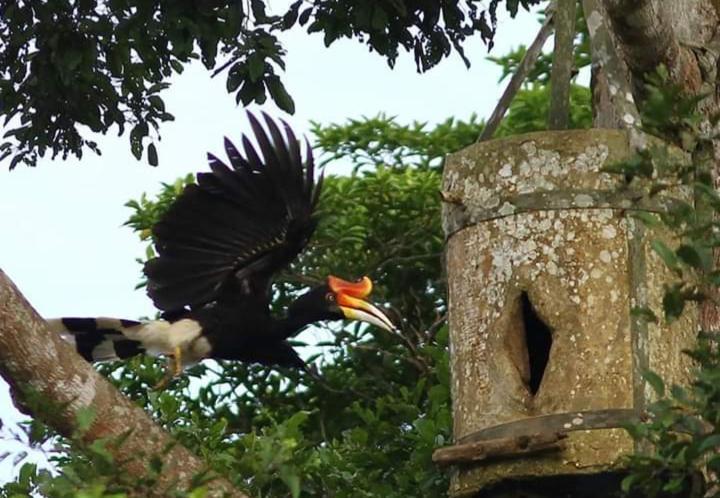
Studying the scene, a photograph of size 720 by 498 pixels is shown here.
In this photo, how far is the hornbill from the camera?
7.60m

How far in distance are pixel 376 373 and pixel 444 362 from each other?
330 cm

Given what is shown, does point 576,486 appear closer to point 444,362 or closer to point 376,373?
point 444,362

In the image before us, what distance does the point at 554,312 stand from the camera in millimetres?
5672

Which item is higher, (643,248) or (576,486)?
(643,248)

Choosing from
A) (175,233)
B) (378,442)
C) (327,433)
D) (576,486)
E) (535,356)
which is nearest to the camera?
(576,486)

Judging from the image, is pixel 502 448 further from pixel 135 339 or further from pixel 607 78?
pixel 135 339

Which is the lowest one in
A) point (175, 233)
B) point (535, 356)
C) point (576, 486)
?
point (576, 486)

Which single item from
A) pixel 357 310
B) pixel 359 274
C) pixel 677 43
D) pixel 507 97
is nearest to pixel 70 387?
pixel 507 97

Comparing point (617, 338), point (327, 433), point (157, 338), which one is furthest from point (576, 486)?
point (327, 433)

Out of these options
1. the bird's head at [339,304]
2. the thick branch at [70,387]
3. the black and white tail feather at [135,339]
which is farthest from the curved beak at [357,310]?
the thick branch at [70,387]

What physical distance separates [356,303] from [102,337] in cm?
111

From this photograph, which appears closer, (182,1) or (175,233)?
(182,1)

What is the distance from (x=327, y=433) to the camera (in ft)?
35.9

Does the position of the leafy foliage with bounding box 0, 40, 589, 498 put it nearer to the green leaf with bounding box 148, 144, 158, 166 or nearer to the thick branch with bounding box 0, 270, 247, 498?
the green leaf with bounding box 148, 144, 158, 166
